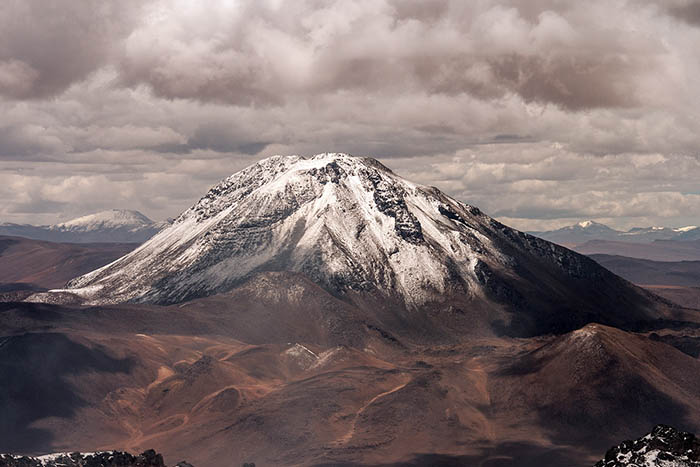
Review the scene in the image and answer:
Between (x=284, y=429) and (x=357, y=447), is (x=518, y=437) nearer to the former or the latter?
(x=357, y=447)

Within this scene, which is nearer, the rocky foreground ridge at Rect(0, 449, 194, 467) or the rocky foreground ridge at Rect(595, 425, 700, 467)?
the rocky foreground ridge at Rect(595, 425, 700, 467)

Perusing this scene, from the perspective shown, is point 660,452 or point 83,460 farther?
point 83,460

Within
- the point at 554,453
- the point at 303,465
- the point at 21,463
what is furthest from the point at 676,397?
the point at 21,463

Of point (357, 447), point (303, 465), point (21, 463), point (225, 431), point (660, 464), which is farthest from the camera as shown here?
point (225, 431)

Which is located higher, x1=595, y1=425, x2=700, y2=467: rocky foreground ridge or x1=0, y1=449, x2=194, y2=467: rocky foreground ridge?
x1=595, y1=425, x2=700, y2=467: rocky foreground ridge
